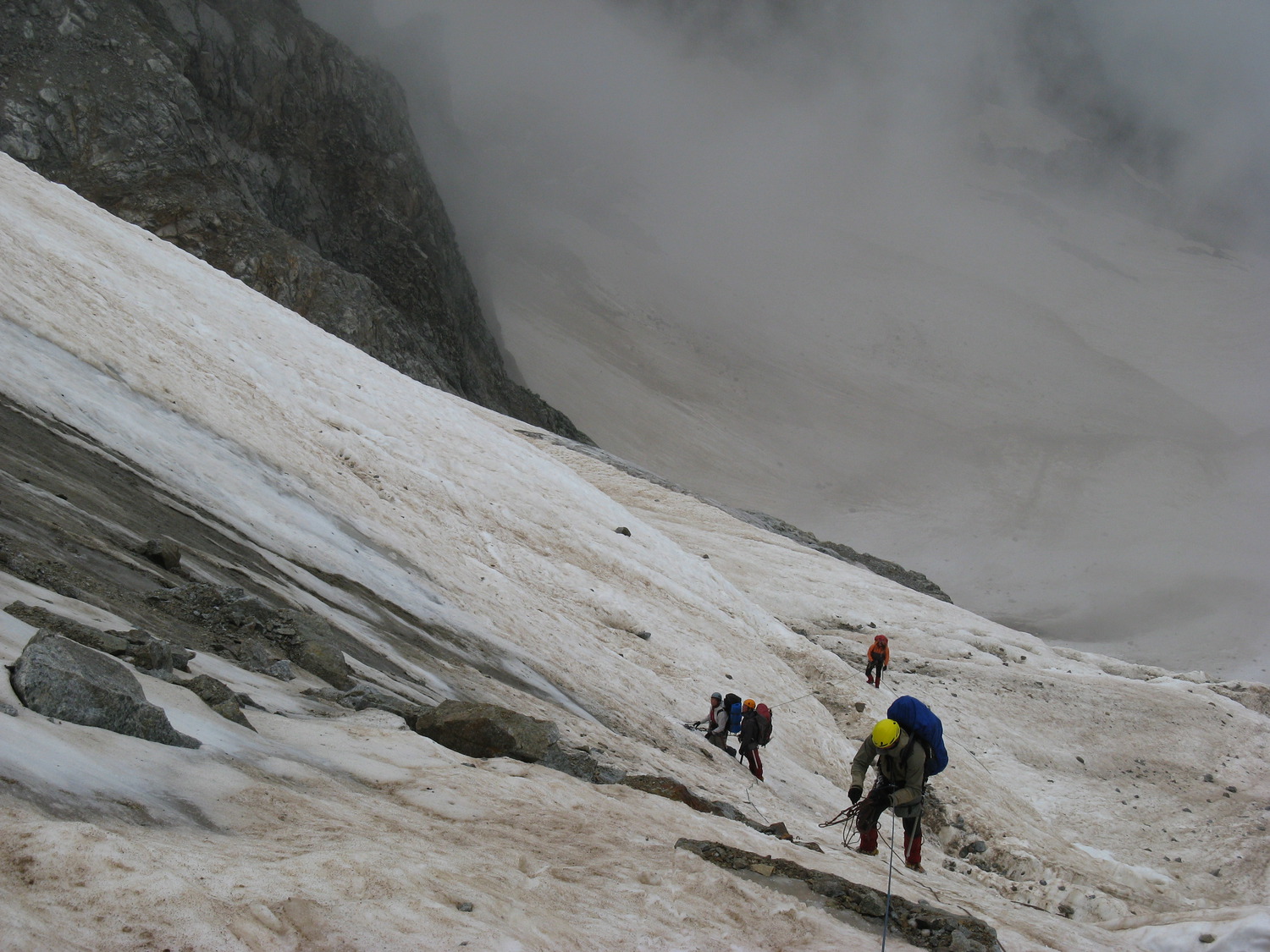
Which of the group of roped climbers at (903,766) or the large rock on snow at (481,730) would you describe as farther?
the group of roped climbers at (903,766)

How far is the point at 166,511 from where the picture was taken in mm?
9656

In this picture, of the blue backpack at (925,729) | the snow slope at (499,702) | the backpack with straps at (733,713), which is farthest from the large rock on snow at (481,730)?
the backpack with straps at (733,713)

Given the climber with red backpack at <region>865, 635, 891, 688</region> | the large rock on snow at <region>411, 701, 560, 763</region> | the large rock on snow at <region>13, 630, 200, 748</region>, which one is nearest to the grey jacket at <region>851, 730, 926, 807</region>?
the large rock on snow at <region>411, 701, 560, 763</region>

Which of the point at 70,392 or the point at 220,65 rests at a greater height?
the point at 220,65

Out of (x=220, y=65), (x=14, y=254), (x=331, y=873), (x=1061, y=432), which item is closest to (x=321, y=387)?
(x=14, y=254)

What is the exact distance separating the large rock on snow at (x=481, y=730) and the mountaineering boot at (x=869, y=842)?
299 centimetres

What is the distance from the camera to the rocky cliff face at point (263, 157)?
125ft

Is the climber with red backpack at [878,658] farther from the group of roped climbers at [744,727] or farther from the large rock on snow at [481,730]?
the large rock on snow at [481,730]

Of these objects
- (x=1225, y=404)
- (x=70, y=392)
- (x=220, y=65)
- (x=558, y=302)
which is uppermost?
(x=1225, y=404)

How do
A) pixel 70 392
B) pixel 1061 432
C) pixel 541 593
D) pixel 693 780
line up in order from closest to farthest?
pixel 693 780 → pixel 70 392 → pixel 541 593 → pixel 1061 432

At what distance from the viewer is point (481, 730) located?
7.37 metres

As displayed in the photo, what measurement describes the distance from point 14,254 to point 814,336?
3479 inches

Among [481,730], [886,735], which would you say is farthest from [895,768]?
[481,730]

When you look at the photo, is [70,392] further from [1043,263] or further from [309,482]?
[1043,263]
